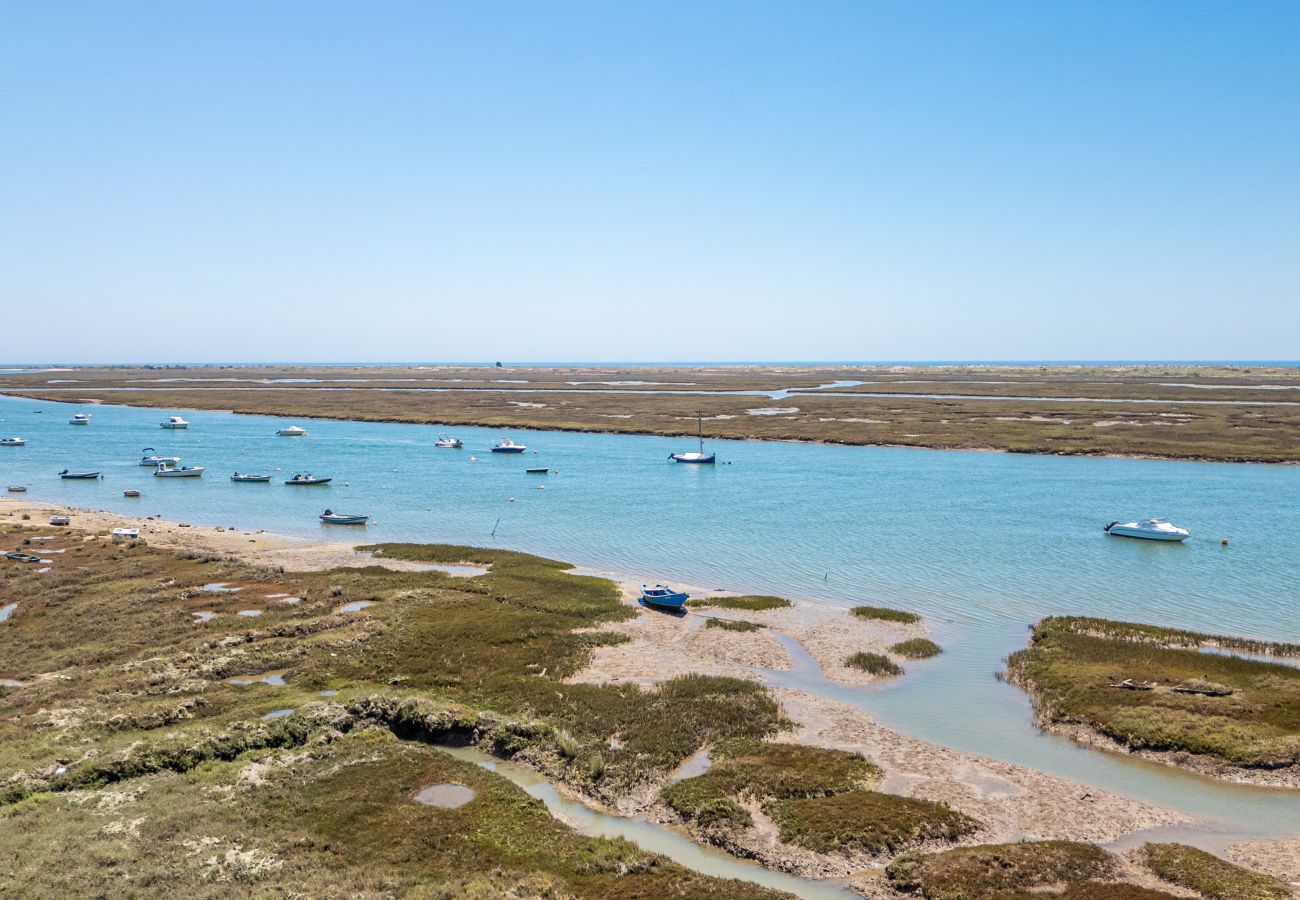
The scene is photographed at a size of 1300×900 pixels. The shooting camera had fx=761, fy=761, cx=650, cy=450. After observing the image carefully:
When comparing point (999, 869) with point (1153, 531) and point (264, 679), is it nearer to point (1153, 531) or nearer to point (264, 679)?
point (264, 679)

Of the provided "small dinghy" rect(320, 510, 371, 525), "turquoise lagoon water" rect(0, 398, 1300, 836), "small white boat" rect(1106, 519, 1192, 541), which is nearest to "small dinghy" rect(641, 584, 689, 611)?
"turquoise lagoon water" rect(0, 398, 1300, 836)

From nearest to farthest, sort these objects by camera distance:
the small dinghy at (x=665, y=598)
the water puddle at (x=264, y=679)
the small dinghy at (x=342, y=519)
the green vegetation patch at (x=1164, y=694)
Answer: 1. the green vegetation patch at (x=1164, y=694)
2. the water puddle at (x=264, y=679)
3. the small dinghy at (x=665, y=598)
4. the small dinghy at (x=342, y=519)

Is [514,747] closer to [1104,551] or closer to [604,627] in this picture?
[604,627]

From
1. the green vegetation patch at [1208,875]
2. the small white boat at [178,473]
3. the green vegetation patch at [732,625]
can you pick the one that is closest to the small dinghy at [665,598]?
the green vegetation patch at [732,625]

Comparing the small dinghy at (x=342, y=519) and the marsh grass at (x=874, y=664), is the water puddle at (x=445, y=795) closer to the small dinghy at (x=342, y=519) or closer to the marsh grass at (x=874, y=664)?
the marsh grass at (x=874, y=664)

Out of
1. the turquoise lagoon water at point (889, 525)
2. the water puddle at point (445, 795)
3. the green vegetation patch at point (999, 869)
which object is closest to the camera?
the green vegetation patch at point (999, 869)

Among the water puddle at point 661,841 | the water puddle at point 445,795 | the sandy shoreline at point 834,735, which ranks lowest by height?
the water puddle at point 661,841

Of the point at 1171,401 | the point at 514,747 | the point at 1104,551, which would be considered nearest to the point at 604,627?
the point at 514,747

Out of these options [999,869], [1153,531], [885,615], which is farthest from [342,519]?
[1153,531]
